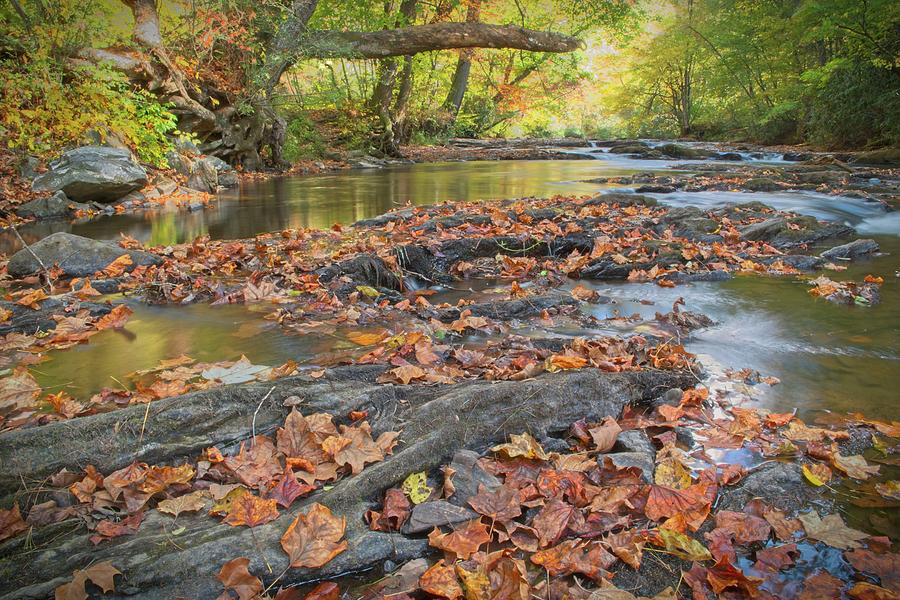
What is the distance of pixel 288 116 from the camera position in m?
22.0

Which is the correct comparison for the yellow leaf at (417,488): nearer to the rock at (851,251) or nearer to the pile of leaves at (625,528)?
the pile of leaves at (625,528)

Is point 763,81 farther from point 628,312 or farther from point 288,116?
point 628,312

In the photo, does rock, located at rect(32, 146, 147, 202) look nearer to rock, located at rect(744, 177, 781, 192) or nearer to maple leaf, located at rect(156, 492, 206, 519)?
maple leaf, located at rect(156, 492, 206, 519)

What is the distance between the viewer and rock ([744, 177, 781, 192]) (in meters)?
11.1

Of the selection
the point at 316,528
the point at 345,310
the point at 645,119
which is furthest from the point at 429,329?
the point at 645,119

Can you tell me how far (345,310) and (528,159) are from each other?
67.5 ft

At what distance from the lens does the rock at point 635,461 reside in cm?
205

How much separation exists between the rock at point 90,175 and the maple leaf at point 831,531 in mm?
11273

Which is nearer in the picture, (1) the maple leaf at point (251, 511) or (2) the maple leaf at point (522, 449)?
(1) the maple leaf at point (251, 511)

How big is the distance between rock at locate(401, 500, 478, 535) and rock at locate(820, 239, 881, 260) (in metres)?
5.91

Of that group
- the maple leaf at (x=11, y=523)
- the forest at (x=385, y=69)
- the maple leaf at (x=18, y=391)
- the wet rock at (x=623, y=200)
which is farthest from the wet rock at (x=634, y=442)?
the forest at (x=385, y=69)

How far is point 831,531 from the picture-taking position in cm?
183

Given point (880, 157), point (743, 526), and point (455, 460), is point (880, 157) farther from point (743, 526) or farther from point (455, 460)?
point (455, 460)

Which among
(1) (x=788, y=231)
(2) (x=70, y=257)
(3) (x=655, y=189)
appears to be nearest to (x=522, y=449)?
(2) (x=70, y=257)
